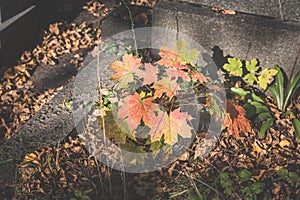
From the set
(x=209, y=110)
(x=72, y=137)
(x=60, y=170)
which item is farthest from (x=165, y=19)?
(x=60, y=170)

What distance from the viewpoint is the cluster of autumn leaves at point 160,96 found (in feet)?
9.95

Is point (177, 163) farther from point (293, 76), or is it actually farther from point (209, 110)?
point (293, 76)

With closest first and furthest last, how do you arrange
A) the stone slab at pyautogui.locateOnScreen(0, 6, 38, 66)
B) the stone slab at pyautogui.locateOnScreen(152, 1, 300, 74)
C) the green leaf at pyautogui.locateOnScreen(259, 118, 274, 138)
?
the green leaf at pyautogui.locateOnScreen(259, 118, 274, 138), the stone slab at pyautogui.locateOnScreen(152, 1, 300, 74), the stone slab at pyautogui.locateOnScreen(0, 6, 38, 66)

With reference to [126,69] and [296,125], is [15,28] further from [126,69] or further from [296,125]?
[296,125]

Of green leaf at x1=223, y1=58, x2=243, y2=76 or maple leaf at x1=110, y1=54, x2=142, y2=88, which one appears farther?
green leaf at x1=223, y1=58, x2=243, y2=76

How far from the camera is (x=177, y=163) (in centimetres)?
344

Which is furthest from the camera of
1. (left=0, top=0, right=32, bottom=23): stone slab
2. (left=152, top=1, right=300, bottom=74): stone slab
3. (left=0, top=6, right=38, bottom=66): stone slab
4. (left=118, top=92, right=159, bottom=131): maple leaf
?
(left=0, top=6, right=38, bottom=66): stone slab

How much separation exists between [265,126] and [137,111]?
1142 mm

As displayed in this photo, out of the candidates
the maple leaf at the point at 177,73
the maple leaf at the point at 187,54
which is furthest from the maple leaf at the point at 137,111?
the maple leaf at the point at 187,54

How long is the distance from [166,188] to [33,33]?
2.27 m

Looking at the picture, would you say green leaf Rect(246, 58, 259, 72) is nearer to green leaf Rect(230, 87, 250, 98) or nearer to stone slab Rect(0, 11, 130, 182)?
green leaf Rect(230, 87, 250, 98)

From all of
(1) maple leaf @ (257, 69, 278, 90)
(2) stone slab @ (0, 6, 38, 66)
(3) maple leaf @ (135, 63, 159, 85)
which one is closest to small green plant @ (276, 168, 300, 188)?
(1) maple leaf @ (257, 69, 278, 90)

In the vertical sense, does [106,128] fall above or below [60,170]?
above

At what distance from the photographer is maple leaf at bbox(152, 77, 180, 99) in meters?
3.23
